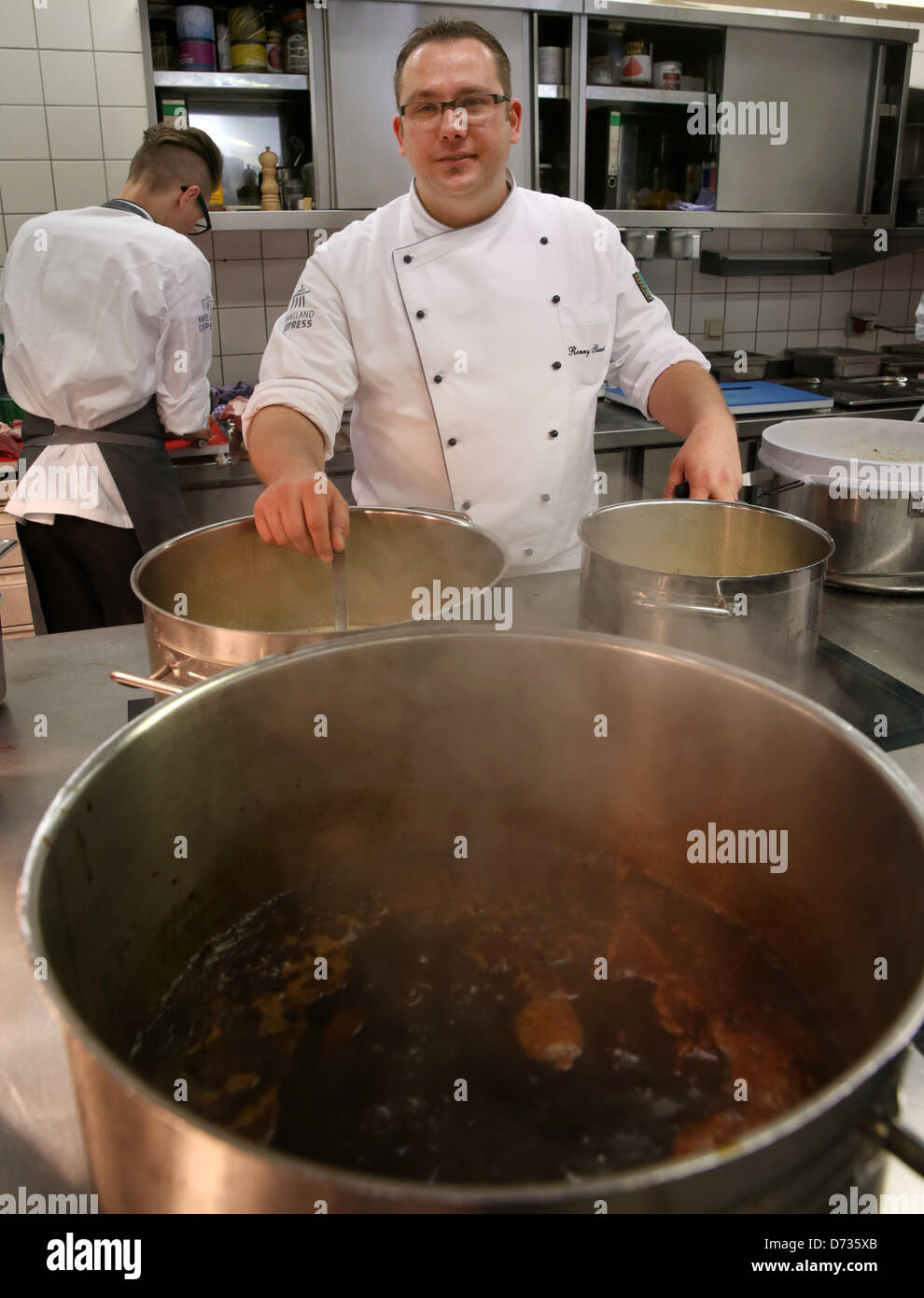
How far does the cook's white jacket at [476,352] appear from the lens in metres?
1.69

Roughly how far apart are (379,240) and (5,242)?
1.97m

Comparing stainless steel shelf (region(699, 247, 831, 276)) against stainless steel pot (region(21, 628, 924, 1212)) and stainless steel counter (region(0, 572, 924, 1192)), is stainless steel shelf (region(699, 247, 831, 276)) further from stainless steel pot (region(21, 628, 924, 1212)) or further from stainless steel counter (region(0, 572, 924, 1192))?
stainless steel pot (region(21, 628, 924, 1212))

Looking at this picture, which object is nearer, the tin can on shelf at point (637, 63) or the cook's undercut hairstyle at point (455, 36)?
the cook's undercut hairstyle at point (455, 36)

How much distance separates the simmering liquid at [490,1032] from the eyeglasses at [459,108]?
1.29m

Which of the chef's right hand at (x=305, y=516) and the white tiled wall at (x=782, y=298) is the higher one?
the white tiled wall at (x=782, y=298)

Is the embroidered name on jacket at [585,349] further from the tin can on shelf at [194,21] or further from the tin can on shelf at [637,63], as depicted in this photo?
the tin can on shelf at [637,63]

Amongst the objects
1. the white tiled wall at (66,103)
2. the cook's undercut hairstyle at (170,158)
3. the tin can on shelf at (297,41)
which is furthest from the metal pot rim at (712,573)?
the white tiled wall at (66,103)

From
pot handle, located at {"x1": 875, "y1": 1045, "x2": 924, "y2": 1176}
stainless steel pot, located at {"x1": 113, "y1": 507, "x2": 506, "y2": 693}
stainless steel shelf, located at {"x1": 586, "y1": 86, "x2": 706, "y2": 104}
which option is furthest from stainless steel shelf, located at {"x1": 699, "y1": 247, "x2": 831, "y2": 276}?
pot handle, located at {"x1": 875, "y1": 1045, "x2": 924, "y2": 1176}

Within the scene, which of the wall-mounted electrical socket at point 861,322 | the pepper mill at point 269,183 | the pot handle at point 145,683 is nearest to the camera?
the pot handle at point 145,683

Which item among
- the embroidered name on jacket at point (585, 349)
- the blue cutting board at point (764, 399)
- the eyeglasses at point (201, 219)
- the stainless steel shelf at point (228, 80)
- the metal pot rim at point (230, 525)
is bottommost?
the blue cutting board at point (764, 399)

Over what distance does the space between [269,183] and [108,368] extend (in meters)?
0.97

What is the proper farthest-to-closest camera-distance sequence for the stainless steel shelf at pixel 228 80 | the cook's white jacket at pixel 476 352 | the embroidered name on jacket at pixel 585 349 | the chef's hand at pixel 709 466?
the stainless steel shelf at pixel 228 80 < the embroidered name on jacket at pixel 585 349 < the cook's white jacket at pixel 476 352 < the chef's hand at pixel 709 466
